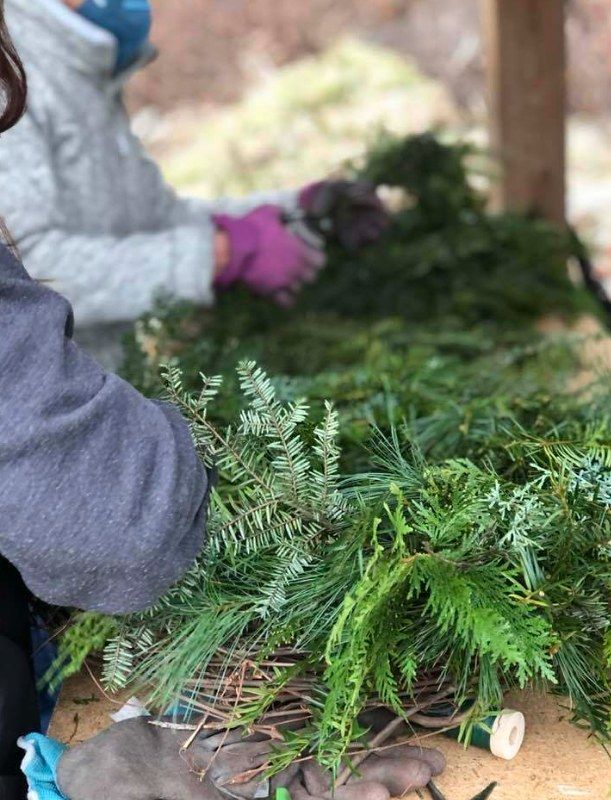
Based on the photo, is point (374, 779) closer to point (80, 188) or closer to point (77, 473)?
point (77, 473)

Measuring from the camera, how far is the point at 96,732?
3.79 feet

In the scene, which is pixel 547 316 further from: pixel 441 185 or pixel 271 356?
pixel 271 356

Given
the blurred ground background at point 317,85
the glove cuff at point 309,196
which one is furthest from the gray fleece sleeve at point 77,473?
the blurred ground background at point 317,85

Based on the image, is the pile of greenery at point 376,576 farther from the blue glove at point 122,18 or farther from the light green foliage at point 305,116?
the light green foliage at point 305,116

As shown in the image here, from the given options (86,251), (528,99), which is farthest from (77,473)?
(528,99)

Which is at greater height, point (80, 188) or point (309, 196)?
point (80, 188)

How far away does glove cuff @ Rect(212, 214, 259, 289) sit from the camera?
2.18 metres

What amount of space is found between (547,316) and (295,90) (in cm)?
A: 522

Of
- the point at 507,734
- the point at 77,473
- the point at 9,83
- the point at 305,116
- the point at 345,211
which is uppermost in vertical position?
the point at 9,83

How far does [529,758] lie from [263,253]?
1356 millimetres

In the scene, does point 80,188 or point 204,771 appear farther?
point 80,188

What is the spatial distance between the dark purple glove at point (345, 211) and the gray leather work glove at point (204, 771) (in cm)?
157

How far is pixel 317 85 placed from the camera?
24.8ft

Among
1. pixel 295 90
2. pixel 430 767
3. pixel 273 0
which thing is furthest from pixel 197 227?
pixel 273 0
